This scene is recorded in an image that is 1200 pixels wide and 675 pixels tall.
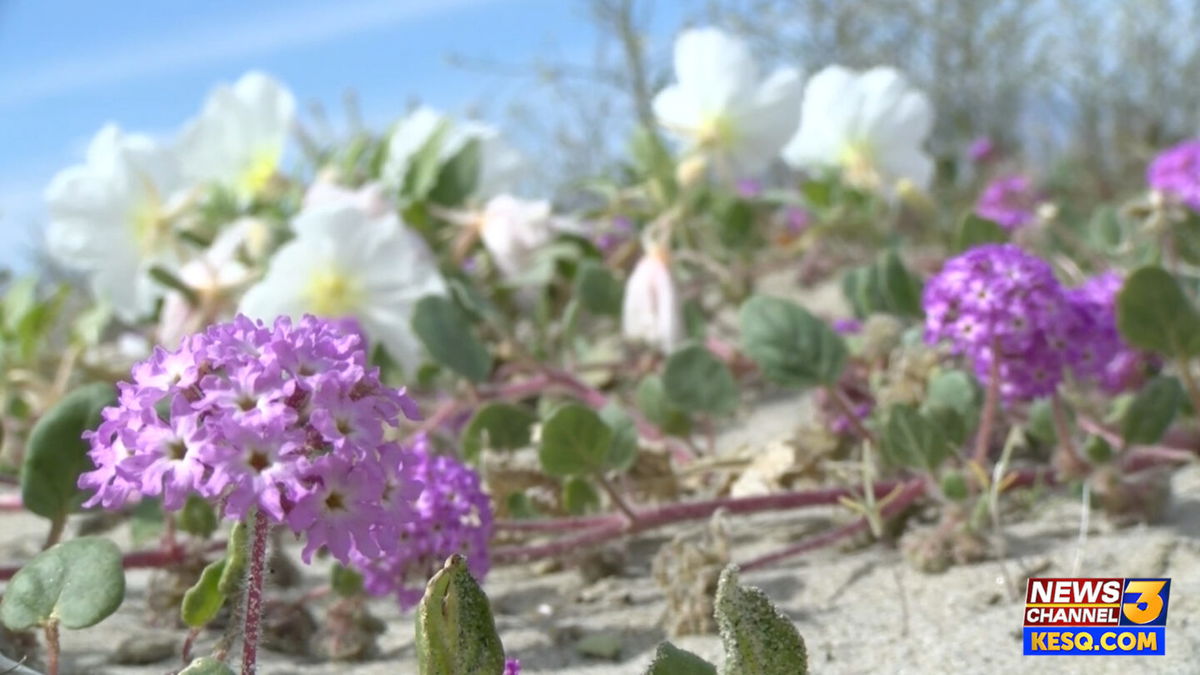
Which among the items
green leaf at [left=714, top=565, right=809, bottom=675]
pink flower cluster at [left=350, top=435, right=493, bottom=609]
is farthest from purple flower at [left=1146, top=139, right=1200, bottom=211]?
green leaf at [left=714, top=565, right=809, bottom=675]

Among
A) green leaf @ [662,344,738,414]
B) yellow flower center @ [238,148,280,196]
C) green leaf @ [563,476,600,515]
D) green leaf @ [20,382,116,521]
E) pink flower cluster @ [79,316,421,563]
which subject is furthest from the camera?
yellow flower center @ [238,148,280,196]

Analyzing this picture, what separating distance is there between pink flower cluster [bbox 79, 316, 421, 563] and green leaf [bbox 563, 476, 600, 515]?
0.83 meters

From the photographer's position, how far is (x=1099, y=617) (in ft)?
4.44

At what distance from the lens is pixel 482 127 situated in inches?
118

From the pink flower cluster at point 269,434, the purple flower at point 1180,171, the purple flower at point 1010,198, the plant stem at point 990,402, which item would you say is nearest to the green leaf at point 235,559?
the pink flower cluster at point 269,434

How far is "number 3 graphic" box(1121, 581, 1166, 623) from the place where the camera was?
1340 mm

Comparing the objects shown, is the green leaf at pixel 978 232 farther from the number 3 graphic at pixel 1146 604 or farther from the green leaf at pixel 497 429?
the number 3 graphic at pixel 1146 604

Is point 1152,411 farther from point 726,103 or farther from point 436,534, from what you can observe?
point 726,103

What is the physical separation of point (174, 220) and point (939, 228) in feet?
9.25

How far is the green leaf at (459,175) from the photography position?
296 centimetres

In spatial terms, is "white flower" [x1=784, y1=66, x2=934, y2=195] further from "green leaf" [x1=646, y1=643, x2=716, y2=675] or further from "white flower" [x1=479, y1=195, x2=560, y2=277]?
"green leaf" [x1=646, y1=643, x2=716, y2=675]

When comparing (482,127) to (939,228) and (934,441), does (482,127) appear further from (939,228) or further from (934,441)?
(939,228)

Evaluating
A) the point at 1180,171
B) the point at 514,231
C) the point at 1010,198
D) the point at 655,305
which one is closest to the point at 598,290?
the point at 514,231

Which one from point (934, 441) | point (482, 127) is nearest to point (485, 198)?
point (482, 127)
